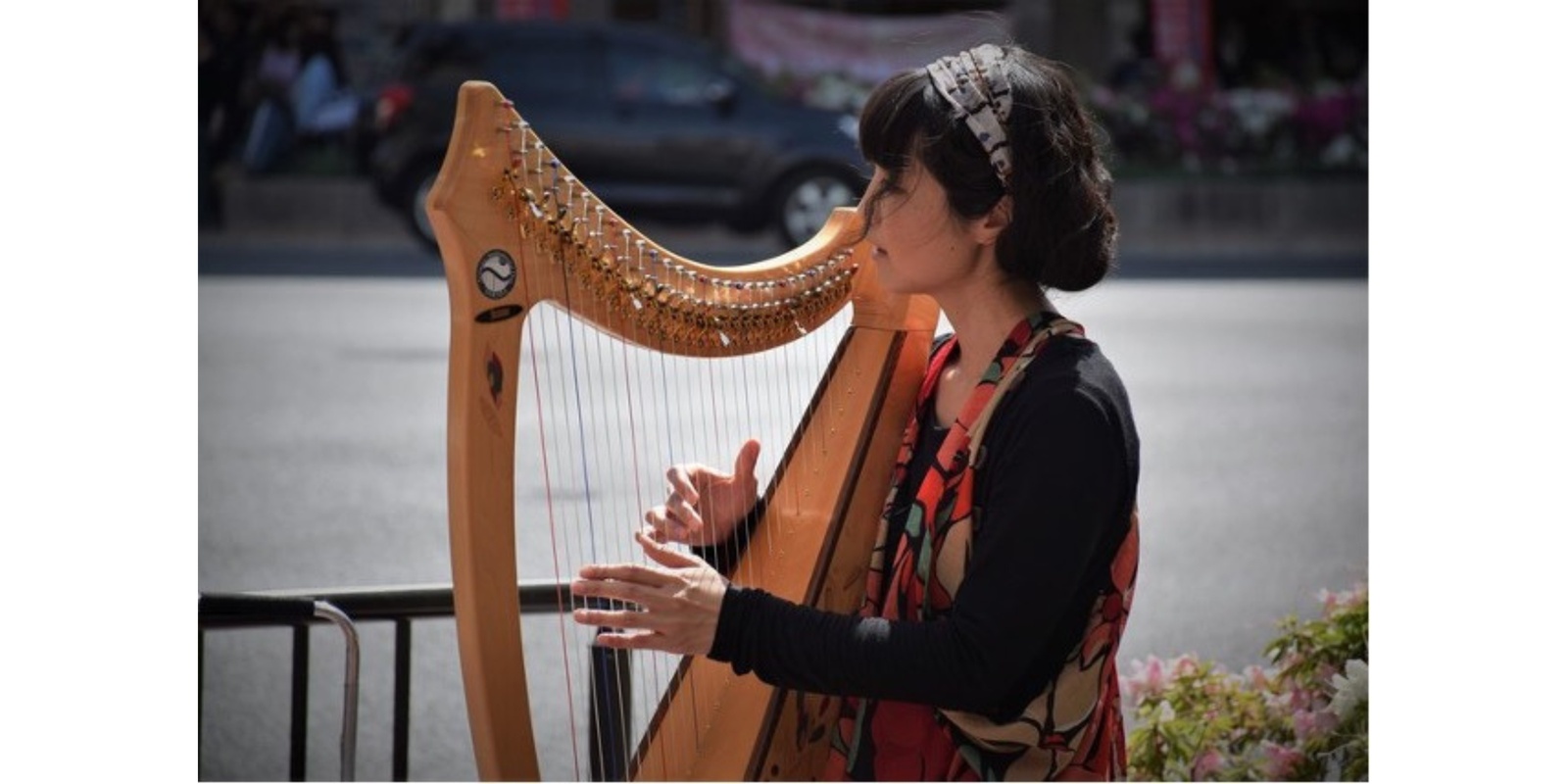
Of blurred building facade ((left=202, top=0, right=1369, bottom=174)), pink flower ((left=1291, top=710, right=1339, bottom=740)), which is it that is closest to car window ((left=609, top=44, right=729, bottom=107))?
blurred building facade ((left=202, top=0, right=1369, bottom=174))

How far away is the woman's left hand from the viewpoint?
1829mm

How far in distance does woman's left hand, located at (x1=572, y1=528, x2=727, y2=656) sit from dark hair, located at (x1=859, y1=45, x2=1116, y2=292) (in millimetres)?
422

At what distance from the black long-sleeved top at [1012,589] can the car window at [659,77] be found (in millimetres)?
11959

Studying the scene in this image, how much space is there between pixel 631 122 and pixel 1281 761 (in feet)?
36.1

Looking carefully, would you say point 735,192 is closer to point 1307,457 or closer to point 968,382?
point 1307,457

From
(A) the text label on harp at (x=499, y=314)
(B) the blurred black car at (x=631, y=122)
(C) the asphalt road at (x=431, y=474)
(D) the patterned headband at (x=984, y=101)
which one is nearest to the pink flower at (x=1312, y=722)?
(C) the asphalt road at (x=431, y=474)

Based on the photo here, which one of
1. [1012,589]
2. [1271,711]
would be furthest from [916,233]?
[1271,711]

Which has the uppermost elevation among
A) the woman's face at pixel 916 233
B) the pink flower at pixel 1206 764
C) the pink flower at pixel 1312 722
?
the woman's face at pixel 916 233

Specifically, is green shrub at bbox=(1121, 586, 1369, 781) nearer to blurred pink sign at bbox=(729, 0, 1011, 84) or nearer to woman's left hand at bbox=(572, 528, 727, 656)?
woman's left hand at bbox=(572, 528, 727, 656)

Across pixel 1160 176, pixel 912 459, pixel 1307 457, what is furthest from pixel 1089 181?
pixel 1160 176

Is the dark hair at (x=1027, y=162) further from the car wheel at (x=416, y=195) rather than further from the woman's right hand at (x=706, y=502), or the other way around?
the car wheel at (x=416, y=195)

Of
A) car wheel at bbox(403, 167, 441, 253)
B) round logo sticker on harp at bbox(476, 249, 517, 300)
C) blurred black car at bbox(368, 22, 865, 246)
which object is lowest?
round logo sticker on harp at bbox(476, 249, 517, 300)

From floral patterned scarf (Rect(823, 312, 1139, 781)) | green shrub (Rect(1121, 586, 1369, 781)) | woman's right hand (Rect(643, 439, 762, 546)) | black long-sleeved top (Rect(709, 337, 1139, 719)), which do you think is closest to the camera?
black long-sleeved top (Rect(709, 337, 1139, 719))

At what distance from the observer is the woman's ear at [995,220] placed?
195cm
